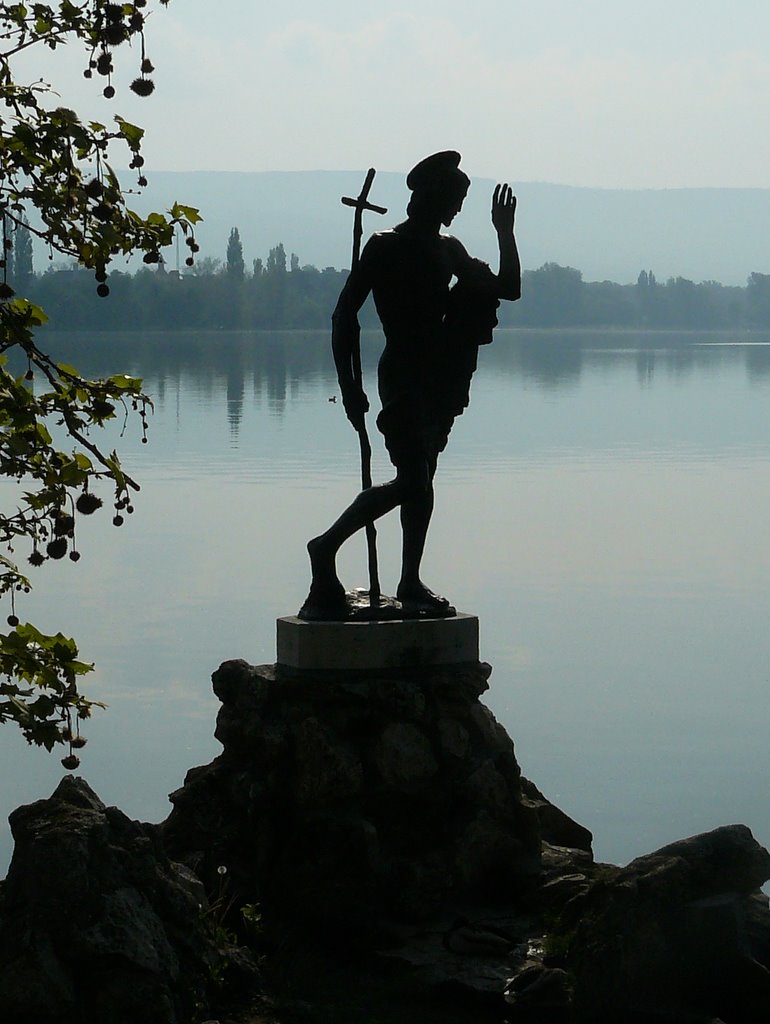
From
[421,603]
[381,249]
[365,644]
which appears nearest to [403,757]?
[365,644]

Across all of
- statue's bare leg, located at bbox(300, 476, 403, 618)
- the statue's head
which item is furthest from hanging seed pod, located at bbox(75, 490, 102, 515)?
the statue's head

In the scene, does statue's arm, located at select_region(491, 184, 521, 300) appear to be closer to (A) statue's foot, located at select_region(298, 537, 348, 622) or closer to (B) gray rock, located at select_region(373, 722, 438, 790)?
(A) statue's foot, located at select_region(298, 537, 348, 622)

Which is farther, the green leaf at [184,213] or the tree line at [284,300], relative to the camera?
the tree line at [284,300]

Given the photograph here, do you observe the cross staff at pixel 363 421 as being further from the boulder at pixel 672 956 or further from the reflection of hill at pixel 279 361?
the reflection of hill at pixel 279 361

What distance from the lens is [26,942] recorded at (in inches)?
259

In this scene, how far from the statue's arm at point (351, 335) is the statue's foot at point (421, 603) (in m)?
0.75

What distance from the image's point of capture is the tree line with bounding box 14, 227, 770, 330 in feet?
374

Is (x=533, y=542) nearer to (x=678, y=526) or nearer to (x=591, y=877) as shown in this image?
(x=678, y=526)

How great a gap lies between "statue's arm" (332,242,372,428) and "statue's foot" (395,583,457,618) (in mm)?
751

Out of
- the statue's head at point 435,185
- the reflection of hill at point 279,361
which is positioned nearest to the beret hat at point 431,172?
the statue's head at point 435,185

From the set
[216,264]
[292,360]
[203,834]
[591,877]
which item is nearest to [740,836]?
[591,877]

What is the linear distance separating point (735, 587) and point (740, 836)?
34.2 ft

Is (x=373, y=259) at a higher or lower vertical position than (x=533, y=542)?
higher

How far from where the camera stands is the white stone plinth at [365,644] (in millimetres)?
8305
